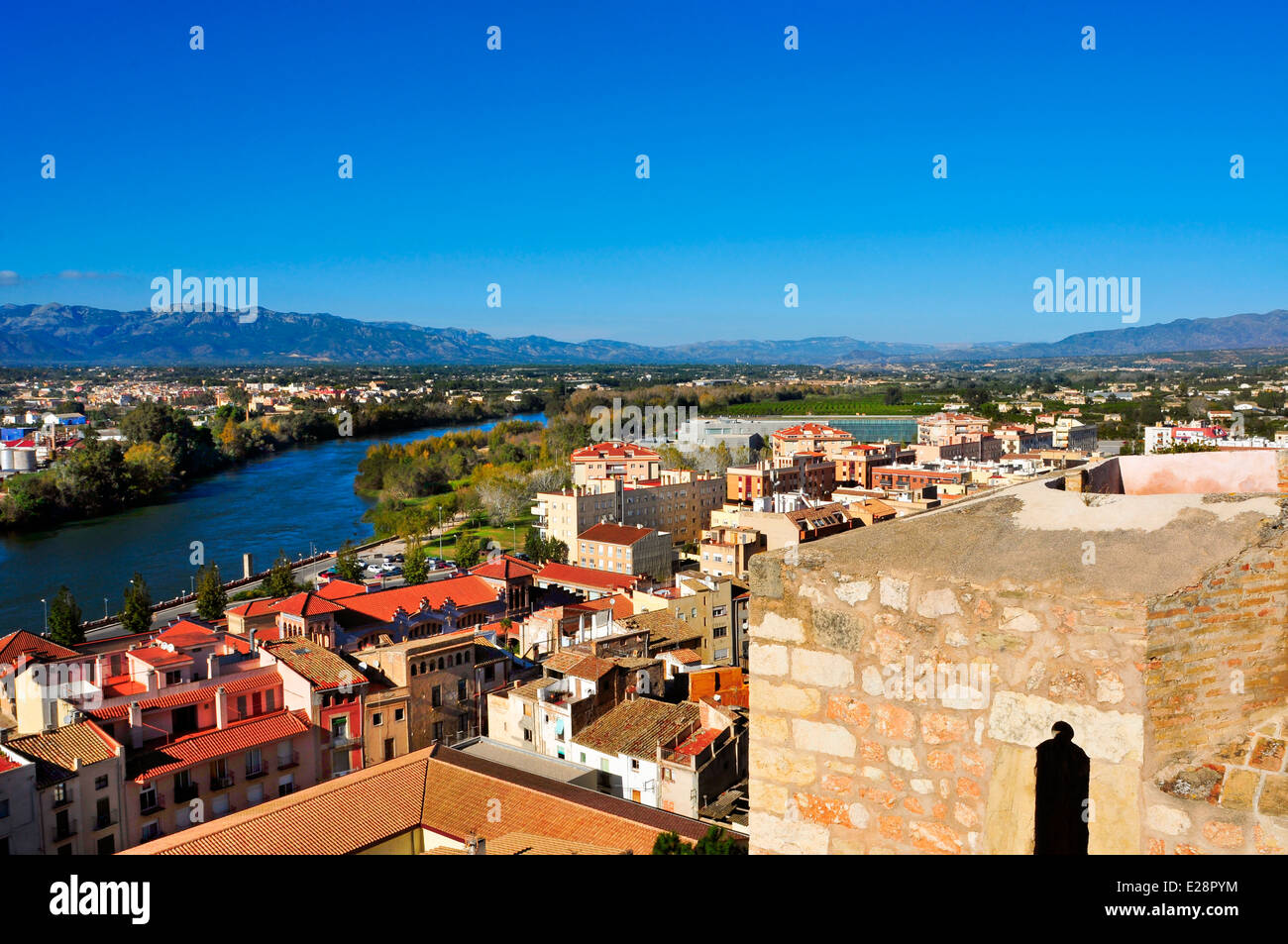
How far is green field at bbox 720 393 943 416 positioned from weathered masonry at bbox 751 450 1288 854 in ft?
247

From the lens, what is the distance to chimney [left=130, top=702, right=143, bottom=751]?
12.0m

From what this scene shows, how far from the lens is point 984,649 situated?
70.4 inches

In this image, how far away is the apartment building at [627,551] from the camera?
30.0 m

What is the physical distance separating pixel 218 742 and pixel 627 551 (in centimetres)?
1851

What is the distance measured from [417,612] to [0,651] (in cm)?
758

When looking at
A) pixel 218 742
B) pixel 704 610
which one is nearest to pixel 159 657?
pixel 218 742

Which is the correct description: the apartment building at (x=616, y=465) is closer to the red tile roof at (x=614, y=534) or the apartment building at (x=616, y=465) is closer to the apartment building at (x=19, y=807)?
the red tile roof at (x=614, y=534)

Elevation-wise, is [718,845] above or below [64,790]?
above

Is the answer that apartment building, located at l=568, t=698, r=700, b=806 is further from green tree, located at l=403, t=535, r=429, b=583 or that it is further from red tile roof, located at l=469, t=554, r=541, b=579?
green tree, located at l=403, t=535, r=429, b=583

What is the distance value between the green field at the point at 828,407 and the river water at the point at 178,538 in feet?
129

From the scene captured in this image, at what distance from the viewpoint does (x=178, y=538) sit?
113 ft

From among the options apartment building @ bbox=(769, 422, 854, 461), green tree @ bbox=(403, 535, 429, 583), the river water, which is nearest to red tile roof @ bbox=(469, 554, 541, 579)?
green tree @ bbox=(403, 535, 429, 583)

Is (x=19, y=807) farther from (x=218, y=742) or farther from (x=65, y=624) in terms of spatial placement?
(x=65, y=624)
